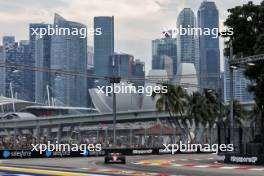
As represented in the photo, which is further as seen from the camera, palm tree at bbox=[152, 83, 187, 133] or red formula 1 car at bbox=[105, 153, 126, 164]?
palm tree at bbox=[152, 83, 187, 133]

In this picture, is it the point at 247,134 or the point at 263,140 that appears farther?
the point at 247,134

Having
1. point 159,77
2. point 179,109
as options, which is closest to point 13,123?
point 159,77

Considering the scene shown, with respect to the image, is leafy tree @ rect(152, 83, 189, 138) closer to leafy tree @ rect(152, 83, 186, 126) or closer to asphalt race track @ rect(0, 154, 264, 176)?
leafy tree @ rect(152, 83, 186, 126)

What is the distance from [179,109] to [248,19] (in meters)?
51.5

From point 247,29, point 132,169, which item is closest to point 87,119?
point 247,29

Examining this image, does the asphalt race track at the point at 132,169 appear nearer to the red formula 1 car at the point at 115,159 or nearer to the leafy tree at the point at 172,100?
the red formula 1 car at the point at 115,159

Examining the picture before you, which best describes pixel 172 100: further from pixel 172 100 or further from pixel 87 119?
pixel 87 119

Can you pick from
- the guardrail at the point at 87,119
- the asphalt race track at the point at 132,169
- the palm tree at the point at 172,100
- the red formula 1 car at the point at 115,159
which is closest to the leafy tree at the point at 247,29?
the asphalt race track at the point at 132,169

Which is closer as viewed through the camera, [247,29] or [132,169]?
[132,169]

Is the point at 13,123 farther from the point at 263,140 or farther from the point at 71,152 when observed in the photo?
the point at 263,140

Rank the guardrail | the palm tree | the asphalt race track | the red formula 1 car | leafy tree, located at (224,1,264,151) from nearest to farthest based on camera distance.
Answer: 1. the asphalt race track
2. the red formula 1 car
3. leafy tree, located at (224,1,264,151)
4. the palm tree
5. the guardrail

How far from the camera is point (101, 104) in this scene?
184 m

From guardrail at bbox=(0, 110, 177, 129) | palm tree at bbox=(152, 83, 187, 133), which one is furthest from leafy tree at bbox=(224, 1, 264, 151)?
guardrail at bbox=(0, 110, 177, 129)

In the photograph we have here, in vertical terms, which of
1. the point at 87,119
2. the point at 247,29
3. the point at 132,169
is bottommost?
the point at 132,169
